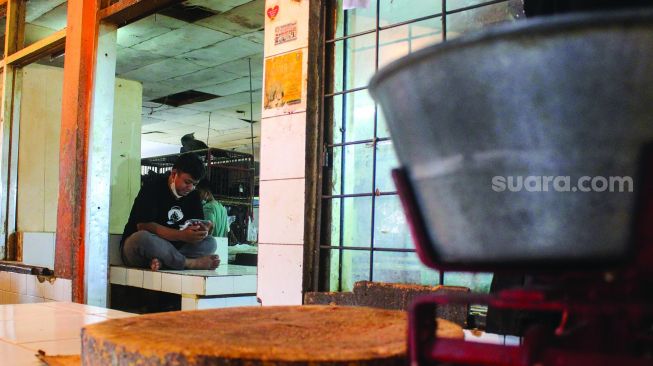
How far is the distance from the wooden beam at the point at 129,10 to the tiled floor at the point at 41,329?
213 centimetres

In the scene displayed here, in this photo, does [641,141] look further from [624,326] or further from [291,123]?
[291,123]

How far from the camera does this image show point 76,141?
15.3ft

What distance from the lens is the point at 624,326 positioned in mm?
726

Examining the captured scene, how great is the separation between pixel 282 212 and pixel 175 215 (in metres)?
2.58

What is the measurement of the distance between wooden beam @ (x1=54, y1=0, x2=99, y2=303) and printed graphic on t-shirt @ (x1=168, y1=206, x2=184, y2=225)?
88cm

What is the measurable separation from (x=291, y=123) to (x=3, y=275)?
161 inches

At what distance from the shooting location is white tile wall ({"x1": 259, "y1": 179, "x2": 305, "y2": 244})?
298 cm

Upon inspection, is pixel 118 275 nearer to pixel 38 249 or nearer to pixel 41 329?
pixel 38 249

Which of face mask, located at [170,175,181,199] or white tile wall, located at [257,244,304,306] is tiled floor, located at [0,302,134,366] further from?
face mask, located at [170,175,181,199]

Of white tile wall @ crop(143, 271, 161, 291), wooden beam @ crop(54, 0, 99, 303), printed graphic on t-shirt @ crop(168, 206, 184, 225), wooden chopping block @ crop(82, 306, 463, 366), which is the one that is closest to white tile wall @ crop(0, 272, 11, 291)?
wooden beam @ crop(54, 0, 99, 303)

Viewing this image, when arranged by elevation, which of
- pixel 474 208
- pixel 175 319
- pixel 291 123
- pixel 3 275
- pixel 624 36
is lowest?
pixel 3 275

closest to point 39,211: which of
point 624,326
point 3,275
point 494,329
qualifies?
point 3,275

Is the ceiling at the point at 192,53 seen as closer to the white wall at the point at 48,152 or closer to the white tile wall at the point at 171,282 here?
the white wall at the point at 48,152

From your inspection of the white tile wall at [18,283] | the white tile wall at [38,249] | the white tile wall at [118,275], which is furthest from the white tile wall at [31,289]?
the white tile wall at [118,275]
